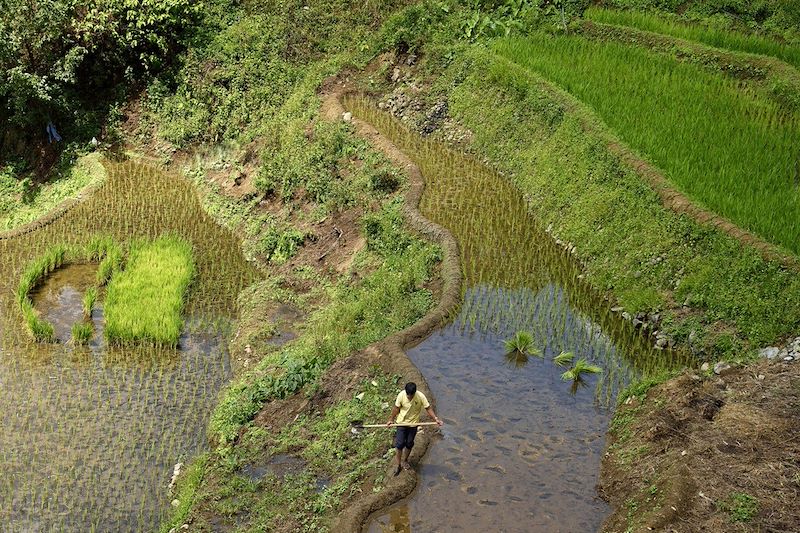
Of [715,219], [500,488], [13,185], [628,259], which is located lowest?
[13,185]

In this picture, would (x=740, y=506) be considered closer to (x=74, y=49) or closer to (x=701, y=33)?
(x=701, y=33)

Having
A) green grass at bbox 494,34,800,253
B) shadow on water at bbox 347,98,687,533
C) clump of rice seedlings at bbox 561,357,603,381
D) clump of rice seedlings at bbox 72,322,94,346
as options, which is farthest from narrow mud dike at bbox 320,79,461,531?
clump of rice seedlings at bbox 72,322,94,346

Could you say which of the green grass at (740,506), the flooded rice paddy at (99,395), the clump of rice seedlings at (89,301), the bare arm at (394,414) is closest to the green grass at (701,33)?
the flooded rice paddy at (99,395)

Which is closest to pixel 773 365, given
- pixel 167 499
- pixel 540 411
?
pixel 540 411

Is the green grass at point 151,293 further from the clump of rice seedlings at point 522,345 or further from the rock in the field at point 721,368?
the rock in the field at point 721,368

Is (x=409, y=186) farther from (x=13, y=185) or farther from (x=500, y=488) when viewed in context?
(x=13, y=185)

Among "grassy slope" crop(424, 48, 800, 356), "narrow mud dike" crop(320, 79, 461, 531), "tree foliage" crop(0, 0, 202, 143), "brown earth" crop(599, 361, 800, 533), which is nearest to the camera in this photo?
"brown earth" crop(599, 361, 800, 533)

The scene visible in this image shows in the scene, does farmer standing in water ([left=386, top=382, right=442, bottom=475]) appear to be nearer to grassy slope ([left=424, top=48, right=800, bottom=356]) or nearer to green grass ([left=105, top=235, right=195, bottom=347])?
grassy slope ([left=424, top=48, right=800, bottom=356])
